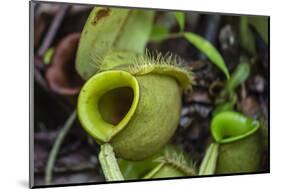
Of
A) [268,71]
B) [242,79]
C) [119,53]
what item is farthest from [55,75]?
[268,71]

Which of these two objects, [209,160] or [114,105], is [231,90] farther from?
[114,105]

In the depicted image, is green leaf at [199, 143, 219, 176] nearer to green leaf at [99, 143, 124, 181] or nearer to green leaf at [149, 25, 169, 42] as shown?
green leaf at [99, 143, 124, 181]

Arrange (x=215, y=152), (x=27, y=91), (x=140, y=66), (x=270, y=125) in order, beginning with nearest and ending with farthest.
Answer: (x=27, y=91), (x=140, y=66), (x=215, y=152), (x=270, y=125)

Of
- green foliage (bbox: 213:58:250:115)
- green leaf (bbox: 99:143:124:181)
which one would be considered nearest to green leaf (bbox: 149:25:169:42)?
green foliage (bbox: 213:58:250:115)

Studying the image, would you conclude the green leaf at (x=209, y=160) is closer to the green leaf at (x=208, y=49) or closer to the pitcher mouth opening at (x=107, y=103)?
the green leaf at (x=208, y=49)

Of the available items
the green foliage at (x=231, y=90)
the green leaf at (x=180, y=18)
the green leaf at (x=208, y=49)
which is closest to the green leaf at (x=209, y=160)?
the green foliage at (x=231, y=90)

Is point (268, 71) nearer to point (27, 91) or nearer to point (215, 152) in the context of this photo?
point (215, 152)
